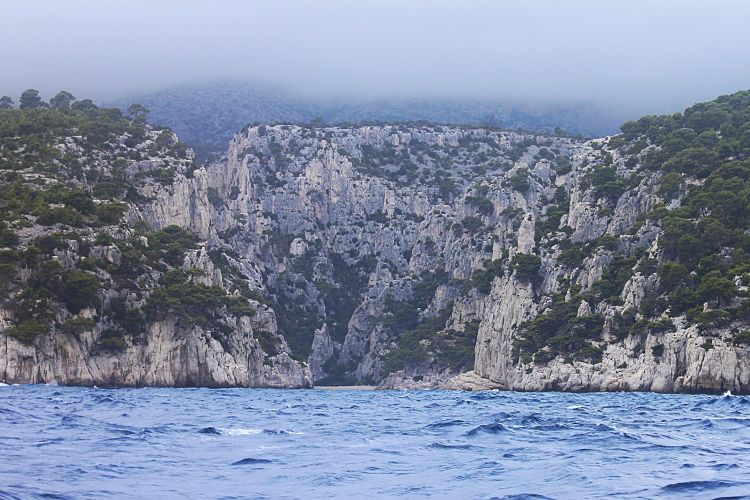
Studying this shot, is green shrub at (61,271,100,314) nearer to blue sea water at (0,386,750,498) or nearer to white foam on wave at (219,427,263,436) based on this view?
blue sea water at (0,386,750,498)

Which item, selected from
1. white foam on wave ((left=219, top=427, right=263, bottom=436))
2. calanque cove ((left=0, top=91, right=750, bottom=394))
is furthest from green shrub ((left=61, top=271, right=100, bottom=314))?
white foam on wave ((left=219, top=427, right=263, bottom=436))

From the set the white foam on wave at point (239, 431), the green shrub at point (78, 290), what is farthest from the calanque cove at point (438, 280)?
the white foam on wave at point (239, 431)

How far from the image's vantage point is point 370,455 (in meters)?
35.9

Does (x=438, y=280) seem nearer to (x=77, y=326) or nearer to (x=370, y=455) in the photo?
(x=77, y=326)

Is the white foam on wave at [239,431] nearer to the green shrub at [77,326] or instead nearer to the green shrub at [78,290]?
the green shrub at [77,326]

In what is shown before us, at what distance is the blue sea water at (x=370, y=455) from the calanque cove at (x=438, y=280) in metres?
46.3

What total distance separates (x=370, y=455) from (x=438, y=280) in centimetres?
15168

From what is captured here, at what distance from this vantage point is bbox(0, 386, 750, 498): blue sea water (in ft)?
90.2

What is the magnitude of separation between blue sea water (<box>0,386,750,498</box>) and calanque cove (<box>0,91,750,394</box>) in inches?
1822

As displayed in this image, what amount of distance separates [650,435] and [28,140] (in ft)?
367

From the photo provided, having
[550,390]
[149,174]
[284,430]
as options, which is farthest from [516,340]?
[284,430]

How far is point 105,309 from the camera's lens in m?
112

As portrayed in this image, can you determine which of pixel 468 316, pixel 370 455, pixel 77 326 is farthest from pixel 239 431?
pixel 468 316

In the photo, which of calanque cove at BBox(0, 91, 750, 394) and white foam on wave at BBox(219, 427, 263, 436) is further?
calanque cove at BBox(0, 91, 750, 394)
